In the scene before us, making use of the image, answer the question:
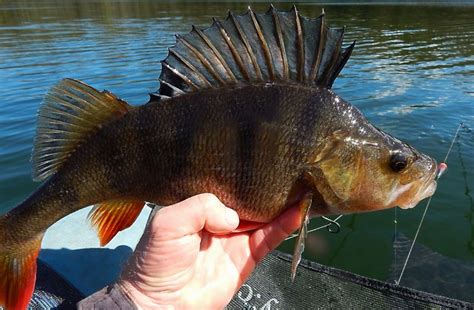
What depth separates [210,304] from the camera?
7.67ft

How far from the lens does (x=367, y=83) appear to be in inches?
494

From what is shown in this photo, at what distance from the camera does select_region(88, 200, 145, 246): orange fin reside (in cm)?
219

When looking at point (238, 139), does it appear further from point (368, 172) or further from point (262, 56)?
point (368, 172)

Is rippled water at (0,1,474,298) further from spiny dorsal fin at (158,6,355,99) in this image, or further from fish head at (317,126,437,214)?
spiny dorsal fin at (158,6,355,99)

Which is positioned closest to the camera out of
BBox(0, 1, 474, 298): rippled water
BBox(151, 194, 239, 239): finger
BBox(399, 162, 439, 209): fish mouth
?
BBox(151, 194, 239, 239): finger

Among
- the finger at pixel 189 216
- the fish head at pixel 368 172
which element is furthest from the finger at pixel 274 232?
the finger at pixel 189 216

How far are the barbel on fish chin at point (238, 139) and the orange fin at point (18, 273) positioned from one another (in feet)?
0.67

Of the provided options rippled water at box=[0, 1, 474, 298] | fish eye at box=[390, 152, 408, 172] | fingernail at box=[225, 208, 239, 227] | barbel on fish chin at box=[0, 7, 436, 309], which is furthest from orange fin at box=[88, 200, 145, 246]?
rippled water at box=[0, 1, 474, 298]

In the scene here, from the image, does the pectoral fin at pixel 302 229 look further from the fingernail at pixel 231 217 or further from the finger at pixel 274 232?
the fingernail at pixel 231 217

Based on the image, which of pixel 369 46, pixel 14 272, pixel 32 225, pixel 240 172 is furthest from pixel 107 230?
pixel 369 46

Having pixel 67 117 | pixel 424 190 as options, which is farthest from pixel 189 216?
pixel 424 190

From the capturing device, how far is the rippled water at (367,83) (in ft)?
19.0

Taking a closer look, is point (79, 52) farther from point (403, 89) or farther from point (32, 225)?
point (32, 225)

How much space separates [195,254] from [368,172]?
0.93 metres
